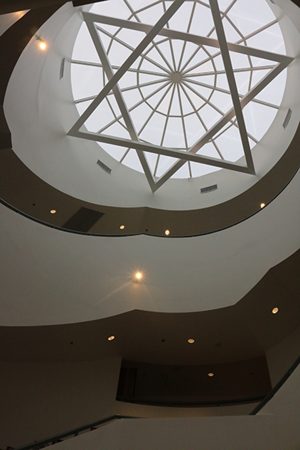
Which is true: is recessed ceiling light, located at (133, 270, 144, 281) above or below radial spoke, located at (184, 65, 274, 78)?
below

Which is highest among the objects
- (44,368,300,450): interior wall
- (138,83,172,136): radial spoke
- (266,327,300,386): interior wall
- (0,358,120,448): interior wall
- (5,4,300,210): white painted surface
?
(138,83,172,136): radial spoke

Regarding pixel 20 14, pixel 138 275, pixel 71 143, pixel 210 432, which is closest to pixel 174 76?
pixel 71 143

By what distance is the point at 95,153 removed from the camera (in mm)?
25047

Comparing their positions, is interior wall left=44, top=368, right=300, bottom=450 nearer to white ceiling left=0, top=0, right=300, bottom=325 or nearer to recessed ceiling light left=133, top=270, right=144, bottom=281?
white ceiling left=0, top=0, right=300, bottom=325

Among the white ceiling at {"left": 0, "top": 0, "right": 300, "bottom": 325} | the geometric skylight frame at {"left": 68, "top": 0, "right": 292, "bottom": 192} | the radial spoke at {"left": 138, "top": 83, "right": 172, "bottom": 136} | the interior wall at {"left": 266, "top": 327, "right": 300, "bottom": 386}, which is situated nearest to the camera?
the white ceiling at {"left": 0, "top": 0, "right": 300, "bottom": 325}

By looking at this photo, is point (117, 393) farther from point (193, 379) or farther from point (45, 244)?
point (45, 244)

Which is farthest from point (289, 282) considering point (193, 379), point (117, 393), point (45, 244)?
point (45, 244)

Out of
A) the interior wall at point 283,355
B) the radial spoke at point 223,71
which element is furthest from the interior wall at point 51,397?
the radial spoke at point 223,71

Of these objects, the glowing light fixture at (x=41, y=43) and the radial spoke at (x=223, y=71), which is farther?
the radial spoke at (x=223, y=71)

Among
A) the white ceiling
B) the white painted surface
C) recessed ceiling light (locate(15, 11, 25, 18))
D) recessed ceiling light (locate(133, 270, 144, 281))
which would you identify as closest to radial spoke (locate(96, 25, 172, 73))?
the white painted surface

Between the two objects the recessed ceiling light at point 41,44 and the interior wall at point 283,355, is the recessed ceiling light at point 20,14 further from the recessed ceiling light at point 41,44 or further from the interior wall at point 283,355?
the interior wall at point 283,355

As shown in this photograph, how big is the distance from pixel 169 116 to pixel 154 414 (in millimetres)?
17275

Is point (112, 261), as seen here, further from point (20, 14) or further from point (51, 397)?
point (20, 14)

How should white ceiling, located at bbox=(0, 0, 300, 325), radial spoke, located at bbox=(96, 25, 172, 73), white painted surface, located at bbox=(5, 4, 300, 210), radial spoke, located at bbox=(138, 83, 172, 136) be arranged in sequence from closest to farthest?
white ceiling, located at bbox=(0, 0, 300, 325) < white painted surface, located at bbox=(5, 4, 300, 210) < radial spoke, located at bbox=(96, 25, 172, 73) < radial spoke, located at bbox=(138, 83, 172, 136)
